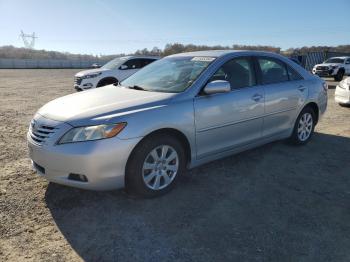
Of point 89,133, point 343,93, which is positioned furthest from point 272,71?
point 343,93

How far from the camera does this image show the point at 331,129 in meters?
7.44

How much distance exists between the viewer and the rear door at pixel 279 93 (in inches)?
203

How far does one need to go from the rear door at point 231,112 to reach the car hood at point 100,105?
528 mm

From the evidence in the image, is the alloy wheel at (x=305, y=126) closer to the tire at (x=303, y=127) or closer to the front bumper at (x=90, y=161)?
the tire at (x=303, y=127)

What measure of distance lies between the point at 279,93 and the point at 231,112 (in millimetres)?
1188

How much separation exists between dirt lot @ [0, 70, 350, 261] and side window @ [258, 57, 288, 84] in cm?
124

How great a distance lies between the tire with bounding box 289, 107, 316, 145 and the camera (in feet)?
19.3

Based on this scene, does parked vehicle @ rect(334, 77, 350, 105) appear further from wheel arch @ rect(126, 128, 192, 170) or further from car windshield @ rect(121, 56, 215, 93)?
wheel arch @ rect(126, 128, 192, 170)

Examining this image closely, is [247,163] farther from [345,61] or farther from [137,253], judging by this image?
[345,61]

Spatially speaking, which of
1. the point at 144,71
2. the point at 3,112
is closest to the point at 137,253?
the point at 144,71

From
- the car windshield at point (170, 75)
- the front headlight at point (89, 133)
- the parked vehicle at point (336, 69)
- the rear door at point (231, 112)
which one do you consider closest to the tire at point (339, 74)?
the parked vehicle at point (336, 69)

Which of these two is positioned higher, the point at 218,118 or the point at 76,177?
the point at 218,118

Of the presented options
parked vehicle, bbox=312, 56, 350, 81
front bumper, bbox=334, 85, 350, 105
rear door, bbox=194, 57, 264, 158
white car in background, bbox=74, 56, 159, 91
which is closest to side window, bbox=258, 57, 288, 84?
rear door, bbox=194, 57, 264, 158

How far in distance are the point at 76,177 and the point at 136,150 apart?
661mm
